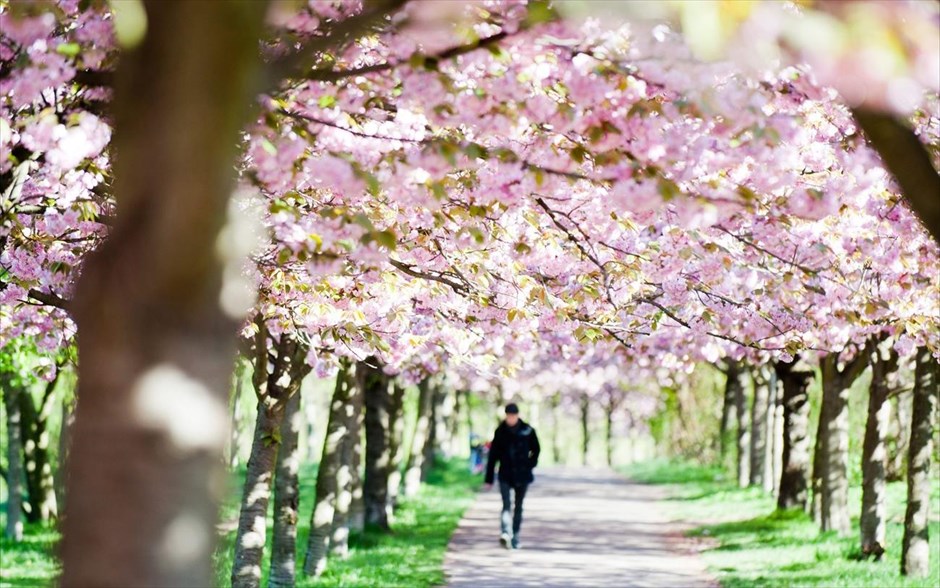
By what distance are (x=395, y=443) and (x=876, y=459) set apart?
1222 centimetres

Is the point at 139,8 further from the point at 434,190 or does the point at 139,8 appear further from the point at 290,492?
the point at 290,492

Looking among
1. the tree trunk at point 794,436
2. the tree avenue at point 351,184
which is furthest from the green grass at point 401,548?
the tree trunk at point 794,436

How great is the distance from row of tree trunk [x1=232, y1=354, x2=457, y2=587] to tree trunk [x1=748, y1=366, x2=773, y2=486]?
26.4ft

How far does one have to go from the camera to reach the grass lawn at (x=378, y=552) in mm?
14656

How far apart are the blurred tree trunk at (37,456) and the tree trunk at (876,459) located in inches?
671

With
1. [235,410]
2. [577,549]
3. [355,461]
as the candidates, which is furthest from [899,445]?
[235,410]

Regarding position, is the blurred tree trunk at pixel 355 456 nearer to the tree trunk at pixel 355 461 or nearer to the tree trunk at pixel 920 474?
the tree trunk at pixel 355 461

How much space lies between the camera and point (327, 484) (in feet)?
53.3

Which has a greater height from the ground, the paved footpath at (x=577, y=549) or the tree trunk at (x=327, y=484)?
the tree trunk at (x=327, y=484)

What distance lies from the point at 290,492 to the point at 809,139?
796cm

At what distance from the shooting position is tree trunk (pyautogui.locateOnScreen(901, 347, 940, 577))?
579 inches

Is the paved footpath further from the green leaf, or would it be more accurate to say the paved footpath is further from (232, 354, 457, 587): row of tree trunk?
the green leaf

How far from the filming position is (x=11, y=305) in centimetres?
1127

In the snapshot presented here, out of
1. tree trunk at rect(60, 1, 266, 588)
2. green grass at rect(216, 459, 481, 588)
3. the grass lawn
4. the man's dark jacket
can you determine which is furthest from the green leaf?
the man's dark jacket
